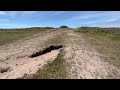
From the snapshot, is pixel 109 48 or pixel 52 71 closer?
pixel 52 71

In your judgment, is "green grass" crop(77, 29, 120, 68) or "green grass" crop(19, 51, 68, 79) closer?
"green grass" crop(19, 51, 68, 79)

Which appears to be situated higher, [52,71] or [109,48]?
[52,71]

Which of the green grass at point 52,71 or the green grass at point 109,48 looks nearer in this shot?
the green grass at point 52,71

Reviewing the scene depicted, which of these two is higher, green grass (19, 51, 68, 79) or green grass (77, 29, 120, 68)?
green grass (19, 51, 68, 79)

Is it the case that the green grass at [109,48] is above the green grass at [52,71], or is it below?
below

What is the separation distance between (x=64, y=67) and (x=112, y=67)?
2891 millimetres

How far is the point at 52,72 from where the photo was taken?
8.94 metres
